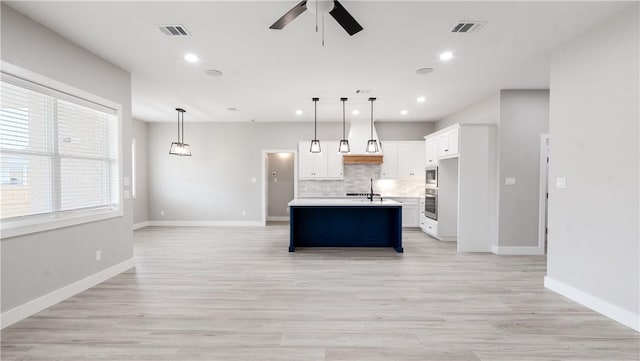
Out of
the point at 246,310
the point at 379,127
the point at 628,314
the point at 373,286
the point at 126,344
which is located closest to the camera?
the point at 126,344

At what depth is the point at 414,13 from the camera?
2.70m

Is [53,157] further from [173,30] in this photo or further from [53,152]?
[173,30]

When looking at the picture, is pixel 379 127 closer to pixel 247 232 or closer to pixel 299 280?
pixel 247 232

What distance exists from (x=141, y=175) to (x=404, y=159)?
6.86 m

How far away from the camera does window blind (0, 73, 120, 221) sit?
8.71 feet

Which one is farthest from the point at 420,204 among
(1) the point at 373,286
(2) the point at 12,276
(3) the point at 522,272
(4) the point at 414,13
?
(2) the point at 12,276

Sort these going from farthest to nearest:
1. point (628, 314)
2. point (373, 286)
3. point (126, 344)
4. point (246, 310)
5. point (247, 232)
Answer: point (247, 232), point (373, 286), point (246, 310), point (628, 314), point (126, 344)

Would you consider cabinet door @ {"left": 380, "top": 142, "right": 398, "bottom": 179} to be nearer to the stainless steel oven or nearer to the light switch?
the stainless steel oven

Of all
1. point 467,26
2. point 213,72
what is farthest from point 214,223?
point 467,26

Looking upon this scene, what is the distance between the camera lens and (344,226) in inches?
214

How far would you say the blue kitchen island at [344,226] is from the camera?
5384mm

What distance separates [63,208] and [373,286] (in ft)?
11.8

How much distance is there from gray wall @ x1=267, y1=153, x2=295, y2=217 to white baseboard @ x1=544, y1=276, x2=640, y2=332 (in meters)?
6.81

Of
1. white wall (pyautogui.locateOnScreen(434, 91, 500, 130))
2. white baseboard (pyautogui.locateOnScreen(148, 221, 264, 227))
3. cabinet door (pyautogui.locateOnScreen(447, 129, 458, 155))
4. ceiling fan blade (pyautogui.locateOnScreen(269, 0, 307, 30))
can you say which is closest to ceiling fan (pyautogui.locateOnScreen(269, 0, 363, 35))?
ceiling fan blade (pyautogui.locateOnScreen(269, 0, 307, 30))
